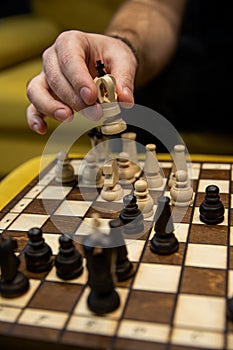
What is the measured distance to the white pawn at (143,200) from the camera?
1.23m

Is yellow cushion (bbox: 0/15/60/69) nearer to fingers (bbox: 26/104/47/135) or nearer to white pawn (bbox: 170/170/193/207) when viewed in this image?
fingers (bbox: 26/104/47/135)

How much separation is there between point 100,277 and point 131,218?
0.88ft

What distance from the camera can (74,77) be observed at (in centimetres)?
127

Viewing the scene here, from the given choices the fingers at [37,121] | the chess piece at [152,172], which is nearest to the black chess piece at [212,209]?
the chess piece at [152,172]

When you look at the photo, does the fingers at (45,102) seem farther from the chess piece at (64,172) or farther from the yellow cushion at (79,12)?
the yellow cushion at (79,12)

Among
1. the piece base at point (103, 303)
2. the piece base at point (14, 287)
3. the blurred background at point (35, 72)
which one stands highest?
the piece base at point (103, 303)

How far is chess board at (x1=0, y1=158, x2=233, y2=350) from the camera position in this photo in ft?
2.74

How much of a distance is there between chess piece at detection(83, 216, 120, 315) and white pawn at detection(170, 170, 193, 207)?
404 millimetres

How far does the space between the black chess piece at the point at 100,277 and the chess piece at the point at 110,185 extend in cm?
42

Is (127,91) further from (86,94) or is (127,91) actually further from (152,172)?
(152,172)

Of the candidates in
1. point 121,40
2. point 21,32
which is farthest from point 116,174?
point 21,32

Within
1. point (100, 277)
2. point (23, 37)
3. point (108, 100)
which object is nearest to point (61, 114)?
point (108, 100)

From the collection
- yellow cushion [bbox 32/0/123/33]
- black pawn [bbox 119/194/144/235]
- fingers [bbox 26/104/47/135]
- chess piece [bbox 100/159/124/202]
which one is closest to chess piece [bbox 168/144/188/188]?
chess piece [bbox 100/159/124/202]

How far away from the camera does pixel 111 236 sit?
3.16 ft
